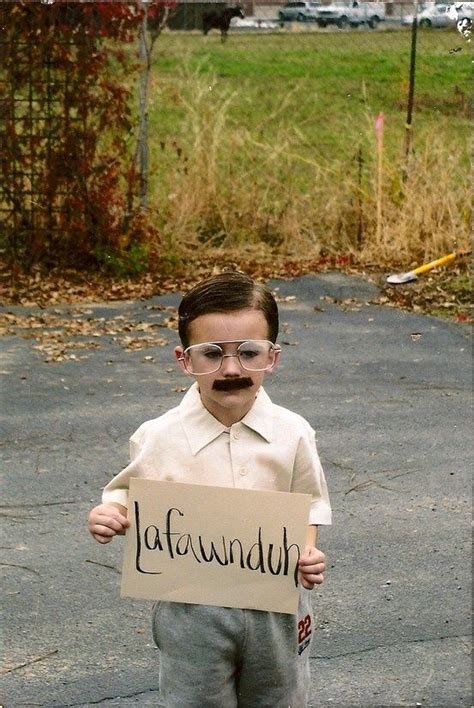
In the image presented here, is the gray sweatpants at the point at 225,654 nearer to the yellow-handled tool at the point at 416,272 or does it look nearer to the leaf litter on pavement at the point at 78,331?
the leaf litter on pavement at the point at 78,331

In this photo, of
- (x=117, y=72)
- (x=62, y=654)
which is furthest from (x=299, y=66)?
(x=62, y=654)

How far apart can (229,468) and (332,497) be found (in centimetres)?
282

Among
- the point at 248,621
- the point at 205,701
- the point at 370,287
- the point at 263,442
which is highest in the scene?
the point at 263,442

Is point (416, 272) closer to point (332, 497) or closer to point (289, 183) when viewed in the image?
point (289, 183)

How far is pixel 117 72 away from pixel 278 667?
8.17 m

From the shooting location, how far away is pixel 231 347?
98.9 inches

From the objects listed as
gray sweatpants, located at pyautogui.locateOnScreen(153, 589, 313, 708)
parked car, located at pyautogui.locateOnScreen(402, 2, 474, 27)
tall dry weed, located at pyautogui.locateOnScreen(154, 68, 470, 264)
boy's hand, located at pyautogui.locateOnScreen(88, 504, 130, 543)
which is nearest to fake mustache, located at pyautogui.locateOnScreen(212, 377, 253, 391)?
boy's hand, located at pyautogui.locateOnScreen(88, 504, 130, 543)

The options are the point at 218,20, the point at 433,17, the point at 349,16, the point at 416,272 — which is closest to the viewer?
the point at 416,272

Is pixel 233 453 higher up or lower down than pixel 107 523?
higher up

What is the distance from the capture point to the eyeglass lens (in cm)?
251

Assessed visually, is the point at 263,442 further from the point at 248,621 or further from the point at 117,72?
the point at 117,72

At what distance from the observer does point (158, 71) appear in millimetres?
12953

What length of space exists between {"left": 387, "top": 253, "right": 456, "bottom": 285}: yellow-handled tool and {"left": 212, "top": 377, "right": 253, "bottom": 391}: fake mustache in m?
7.55

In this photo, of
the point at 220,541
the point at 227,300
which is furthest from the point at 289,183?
the point at 220,541
